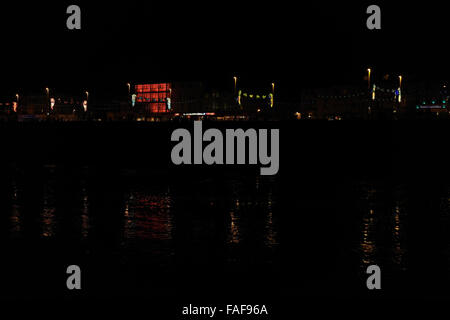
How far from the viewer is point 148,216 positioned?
698 inches

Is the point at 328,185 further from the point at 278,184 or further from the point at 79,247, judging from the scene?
the point at 79,247

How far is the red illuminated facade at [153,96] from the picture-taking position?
511 ft

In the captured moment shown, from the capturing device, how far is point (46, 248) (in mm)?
13867

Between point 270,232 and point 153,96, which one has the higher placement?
point 153,96

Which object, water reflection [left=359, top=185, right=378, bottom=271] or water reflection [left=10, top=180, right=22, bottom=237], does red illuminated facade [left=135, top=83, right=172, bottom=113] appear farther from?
water reflection [left=359, top=185, right=378, bottom=271]

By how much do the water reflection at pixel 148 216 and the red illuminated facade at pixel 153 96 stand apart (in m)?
133

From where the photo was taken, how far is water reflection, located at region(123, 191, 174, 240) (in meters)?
15.1

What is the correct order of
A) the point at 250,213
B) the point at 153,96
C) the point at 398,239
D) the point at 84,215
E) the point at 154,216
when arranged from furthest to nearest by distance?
the point at 153,96
the point at 250,213
the point at 84,215
the point at 154,216
the point at 398,239

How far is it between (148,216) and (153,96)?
473 feet

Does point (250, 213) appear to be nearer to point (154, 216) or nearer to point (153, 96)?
point (154, 216)

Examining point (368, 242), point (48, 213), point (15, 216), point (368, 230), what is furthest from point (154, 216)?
point (368, 242)

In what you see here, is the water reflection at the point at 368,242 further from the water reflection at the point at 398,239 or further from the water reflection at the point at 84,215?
the water reflection at the point at 84,215
